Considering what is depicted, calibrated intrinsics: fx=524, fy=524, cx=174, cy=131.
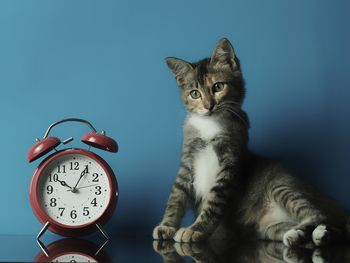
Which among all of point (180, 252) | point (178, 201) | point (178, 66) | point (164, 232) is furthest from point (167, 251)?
point (178, 66)

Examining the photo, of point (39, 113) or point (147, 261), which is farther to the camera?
point (39, 113)

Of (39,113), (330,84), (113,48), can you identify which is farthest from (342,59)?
(39,113)

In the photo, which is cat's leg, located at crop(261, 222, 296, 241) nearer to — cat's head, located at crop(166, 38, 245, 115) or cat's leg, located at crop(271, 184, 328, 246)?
cat's leg, located at crop(271, 184, 328, 246)

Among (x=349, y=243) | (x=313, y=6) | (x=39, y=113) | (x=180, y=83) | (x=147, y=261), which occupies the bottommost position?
(x=349, y=243)

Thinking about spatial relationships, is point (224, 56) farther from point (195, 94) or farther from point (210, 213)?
point (210, 213)

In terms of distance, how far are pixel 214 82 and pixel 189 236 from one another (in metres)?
0.46

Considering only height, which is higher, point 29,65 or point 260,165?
point 29,65

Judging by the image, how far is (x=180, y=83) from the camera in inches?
64.4

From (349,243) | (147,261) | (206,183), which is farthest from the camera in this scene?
Result: (206,183)

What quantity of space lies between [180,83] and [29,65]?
533 mm

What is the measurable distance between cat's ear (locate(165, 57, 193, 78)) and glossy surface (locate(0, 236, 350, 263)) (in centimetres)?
52

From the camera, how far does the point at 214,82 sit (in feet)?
5.10

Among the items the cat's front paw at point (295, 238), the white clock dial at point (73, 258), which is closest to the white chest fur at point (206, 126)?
the cat's front paw at point (295, 238)

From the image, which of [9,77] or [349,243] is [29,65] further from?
[349,243]
